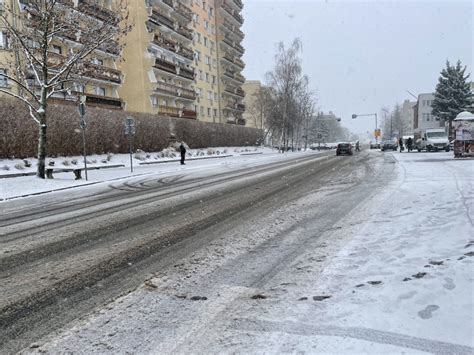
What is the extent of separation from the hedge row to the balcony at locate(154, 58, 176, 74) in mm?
9881

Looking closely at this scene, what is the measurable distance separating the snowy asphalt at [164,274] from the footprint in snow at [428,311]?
0.40m

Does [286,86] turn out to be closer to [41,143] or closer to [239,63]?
[239,63]

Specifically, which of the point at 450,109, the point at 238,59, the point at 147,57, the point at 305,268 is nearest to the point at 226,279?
the point at 305,268

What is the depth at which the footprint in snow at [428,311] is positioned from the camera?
3171 millimetres

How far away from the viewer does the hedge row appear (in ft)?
71.1

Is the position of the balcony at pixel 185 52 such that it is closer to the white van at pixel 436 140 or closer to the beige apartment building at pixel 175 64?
the beige apartment building at pixel 175 64

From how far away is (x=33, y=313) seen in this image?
3578 millimetres

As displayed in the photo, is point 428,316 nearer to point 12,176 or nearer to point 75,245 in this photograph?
point 75,245

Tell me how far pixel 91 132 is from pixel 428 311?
27.6m

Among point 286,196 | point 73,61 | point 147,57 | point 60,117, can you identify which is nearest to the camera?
point 286,196

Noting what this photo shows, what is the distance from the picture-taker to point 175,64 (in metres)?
52.8

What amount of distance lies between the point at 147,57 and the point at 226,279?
4708 cm

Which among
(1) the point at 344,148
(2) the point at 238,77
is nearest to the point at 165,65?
(1) the point at 344,148

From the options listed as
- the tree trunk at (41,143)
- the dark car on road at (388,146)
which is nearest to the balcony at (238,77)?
the dark car on road at (388,146)
